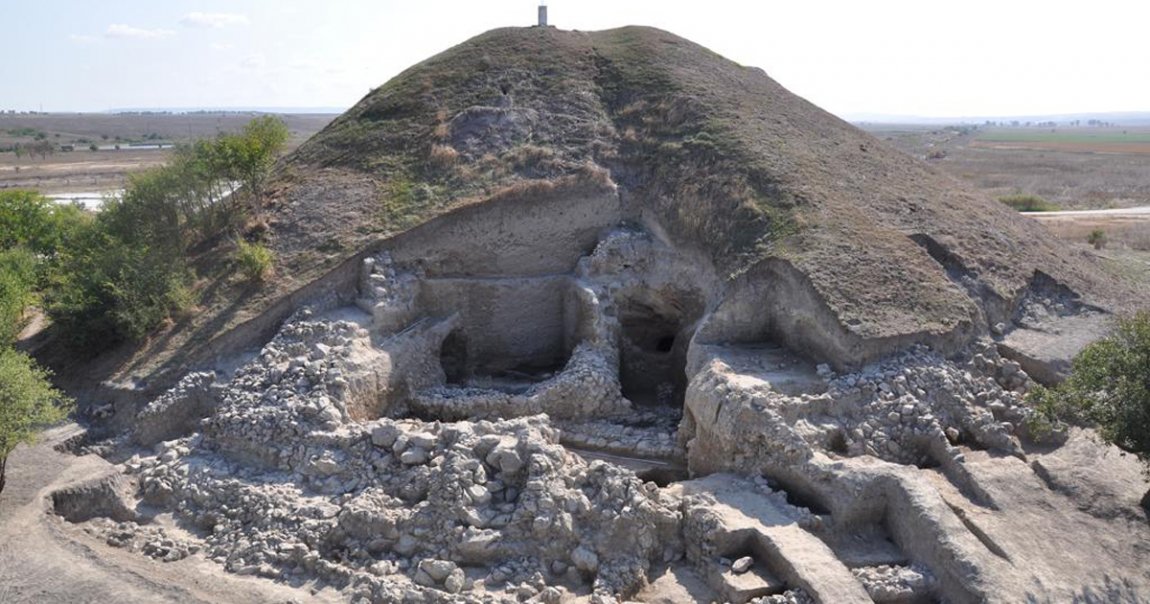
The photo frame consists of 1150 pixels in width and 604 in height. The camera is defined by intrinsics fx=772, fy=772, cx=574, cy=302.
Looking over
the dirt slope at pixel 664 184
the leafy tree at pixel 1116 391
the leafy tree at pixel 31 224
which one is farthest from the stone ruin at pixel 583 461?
the leafy tree at pixel 31 224

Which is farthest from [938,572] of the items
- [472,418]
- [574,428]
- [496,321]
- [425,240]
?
[425,240]

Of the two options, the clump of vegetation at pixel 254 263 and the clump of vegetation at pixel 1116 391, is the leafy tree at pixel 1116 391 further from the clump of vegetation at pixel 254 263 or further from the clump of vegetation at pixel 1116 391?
the clump of vegetation at pixel 254 263

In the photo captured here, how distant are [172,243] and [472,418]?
28.5 feet

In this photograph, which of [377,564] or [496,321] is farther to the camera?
[496,321]

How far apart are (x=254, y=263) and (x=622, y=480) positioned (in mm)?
9899

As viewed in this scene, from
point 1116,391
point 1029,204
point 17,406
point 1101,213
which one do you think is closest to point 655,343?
point 1116,391

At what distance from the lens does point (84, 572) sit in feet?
35.7

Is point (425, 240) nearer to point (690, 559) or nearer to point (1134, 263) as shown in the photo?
point (690, 559)

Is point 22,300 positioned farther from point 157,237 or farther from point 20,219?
point 20,219

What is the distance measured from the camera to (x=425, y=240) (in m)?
18.1

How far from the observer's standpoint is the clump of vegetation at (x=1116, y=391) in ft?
34.8

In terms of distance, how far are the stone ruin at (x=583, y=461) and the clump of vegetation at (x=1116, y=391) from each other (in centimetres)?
184

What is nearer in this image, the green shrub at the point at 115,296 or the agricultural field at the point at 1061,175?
the green shrub at the point at 115,296

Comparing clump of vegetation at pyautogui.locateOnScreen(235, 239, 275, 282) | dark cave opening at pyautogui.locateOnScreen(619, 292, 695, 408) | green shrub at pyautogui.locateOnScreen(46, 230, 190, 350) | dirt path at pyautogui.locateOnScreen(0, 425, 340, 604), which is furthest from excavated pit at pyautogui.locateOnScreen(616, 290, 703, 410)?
green shrub at pyautogui.locateOnScreen(46, 230, 190, 350)
